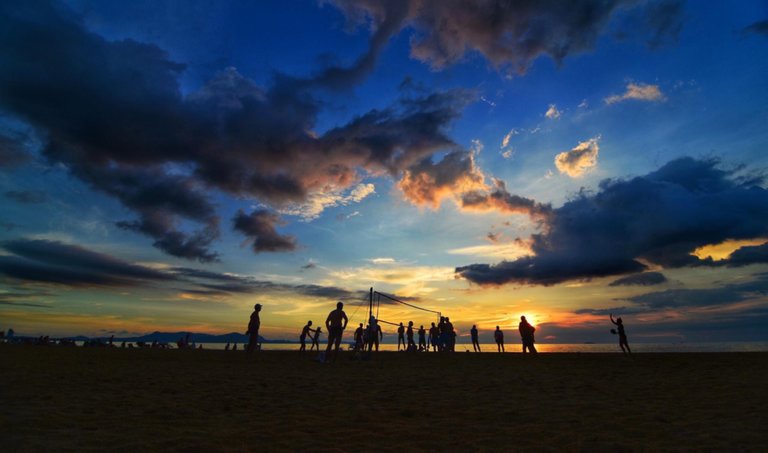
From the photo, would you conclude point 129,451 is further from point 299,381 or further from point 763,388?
point 763,388

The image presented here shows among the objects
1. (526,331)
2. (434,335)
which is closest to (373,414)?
(526,331)

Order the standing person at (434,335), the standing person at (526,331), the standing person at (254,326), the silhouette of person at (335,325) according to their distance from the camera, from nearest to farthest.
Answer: the silhouette of person at (335,325), the standing person at (254,326), the standing person at (526,331), the standing person at (434,335)

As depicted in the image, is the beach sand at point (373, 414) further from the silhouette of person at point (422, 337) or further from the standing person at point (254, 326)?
the silhouette of person at point (422, 337)

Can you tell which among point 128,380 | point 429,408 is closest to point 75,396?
point 128,380

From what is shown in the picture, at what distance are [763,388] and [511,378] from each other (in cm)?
452

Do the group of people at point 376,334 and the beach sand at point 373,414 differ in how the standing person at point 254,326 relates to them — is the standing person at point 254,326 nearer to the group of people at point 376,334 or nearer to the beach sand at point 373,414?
the group of people at point 376,334

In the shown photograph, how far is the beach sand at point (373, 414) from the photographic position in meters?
3.84

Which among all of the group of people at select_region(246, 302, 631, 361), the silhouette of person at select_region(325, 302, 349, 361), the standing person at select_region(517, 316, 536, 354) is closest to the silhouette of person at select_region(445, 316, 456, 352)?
the group of people at select_region(246, 302, 631, 361)

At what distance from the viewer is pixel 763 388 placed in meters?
7.12

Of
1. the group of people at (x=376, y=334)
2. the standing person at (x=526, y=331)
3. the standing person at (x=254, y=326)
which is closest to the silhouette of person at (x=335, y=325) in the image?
the group of people at (x=376, y=334)

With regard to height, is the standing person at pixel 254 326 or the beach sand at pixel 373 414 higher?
the standing person at pixel 254 326

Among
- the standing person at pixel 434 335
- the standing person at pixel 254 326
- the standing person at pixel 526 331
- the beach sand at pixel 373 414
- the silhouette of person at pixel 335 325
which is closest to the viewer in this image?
the beach sand at pixel 373 414

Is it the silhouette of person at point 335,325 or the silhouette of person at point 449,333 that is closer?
the silhouette of person at point 335,325

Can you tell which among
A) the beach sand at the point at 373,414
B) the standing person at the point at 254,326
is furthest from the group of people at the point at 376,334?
the beach sand at the point at 373,414
